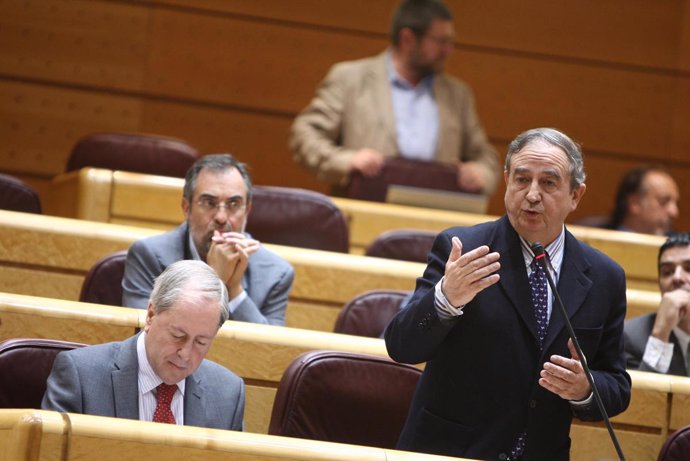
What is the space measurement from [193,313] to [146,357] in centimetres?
10

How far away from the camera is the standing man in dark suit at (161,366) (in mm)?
1528

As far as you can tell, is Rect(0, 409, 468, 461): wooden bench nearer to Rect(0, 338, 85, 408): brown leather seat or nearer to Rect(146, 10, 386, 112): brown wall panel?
Rect(0, 338, 85, 408): brown leather seat

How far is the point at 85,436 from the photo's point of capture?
3.94 ft

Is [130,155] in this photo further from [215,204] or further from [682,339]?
[682,339]

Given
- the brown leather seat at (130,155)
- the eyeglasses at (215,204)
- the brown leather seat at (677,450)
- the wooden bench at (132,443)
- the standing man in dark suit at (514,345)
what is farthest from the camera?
the brown leather seat at (130,155)

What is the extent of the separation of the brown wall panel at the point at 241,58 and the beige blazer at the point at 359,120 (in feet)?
2.97

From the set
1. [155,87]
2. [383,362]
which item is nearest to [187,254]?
[383,362]

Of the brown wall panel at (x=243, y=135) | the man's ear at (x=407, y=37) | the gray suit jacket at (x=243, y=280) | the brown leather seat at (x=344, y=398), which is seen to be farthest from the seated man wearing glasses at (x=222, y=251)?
the brown wall panel at (x=243, y=135)

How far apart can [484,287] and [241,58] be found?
9.67 ft

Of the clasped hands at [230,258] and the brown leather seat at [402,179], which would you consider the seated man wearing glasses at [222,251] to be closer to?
the clasped hands at [230,258]

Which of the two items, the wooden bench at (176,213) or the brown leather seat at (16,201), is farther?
the wooden bench at (176,213)

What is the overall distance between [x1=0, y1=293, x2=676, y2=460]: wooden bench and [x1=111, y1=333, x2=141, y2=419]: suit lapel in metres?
0.27

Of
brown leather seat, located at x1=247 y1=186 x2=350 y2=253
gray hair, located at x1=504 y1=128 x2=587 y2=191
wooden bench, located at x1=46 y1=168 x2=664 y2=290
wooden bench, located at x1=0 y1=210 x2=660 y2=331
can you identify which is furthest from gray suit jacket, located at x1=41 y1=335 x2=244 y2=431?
wooden bench, located at x1=46 y1=168 x2=664 y2=290

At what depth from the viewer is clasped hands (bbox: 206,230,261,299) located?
209 cm
